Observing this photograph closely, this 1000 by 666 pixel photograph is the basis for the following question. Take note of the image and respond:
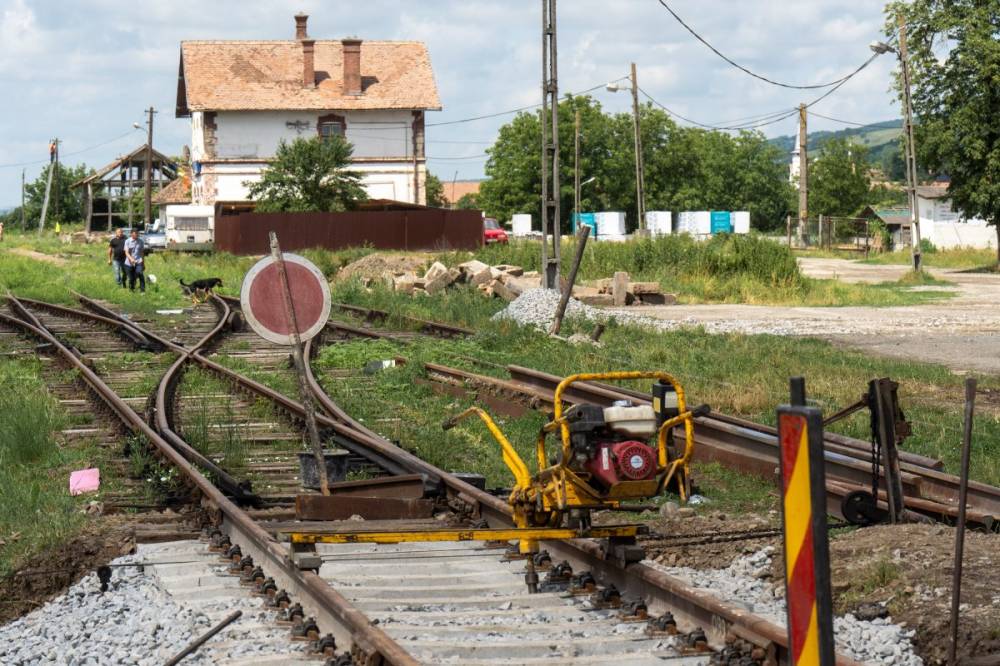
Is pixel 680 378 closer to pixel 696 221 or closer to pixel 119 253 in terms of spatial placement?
pixel 119 253

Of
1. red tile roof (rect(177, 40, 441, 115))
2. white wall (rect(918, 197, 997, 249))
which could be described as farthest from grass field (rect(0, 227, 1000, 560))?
white wall (rect(918, 197, 997, 249))

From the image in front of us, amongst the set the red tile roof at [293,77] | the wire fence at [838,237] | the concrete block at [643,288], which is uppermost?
the red tile roof at [293,77]

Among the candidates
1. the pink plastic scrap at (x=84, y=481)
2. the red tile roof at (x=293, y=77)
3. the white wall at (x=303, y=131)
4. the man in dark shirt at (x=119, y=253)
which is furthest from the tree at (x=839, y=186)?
the pink plastic scrap at (x=84, y=481)

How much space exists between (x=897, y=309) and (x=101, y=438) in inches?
840

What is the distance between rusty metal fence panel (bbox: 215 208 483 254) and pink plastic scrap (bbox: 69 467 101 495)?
38.4m

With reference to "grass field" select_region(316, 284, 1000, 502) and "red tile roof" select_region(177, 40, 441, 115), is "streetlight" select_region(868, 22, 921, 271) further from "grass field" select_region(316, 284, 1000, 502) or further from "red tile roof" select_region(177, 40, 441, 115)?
"red tile roof" select_region(177, 40, 441, 115)

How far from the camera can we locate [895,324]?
24547mm

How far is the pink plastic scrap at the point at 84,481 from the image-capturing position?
31.0ft

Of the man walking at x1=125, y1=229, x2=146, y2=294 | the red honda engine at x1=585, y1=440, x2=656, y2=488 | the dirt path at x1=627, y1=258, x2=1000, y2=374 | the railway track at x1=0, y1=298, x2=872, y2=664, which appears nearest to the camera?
the railway track at x1=0, y1=298, x2=872, y2=664

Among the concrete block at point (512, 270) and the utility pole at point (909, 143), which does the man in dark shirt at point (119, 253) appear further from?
A: the utility pole at point (909, 143)

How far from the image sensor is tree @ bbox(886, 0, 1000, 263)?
46.1 metres

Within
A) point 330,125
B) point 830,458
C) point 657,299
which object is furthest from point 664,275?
point 330,125

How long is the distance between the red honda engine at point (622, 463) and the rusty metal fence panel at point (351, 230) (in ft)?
138

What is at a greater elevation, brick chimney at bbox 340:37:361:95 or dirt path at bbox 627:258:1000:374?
brick chimney at bbox 340:37:361:95
